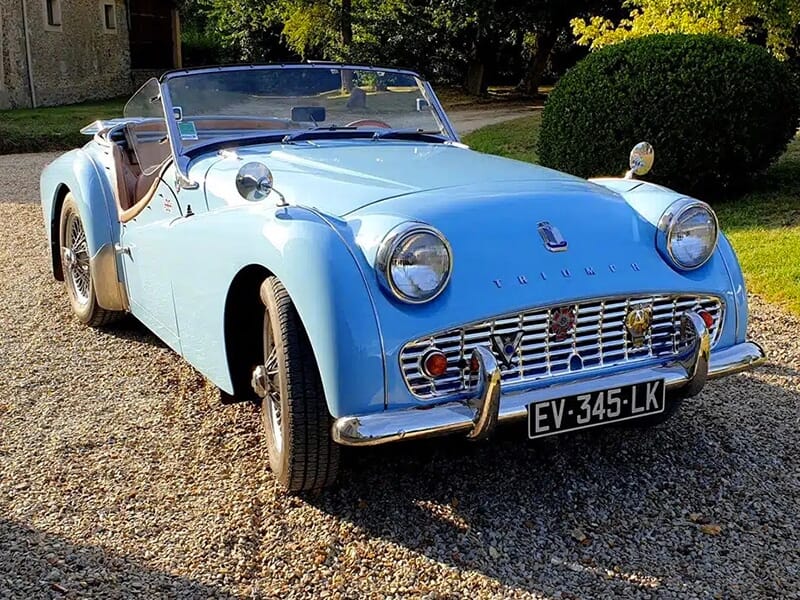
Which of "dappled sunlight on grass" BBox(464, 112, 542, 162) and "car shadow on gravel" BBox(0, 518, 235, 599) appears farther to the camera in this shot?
"dappled sunlight on grass" BBox(464, 112, 542, 162)

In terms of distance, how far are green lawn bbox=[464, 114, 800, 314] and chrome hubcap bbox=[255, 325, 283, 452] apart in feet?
11.8

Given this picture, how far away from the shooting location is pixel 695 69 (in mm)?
7875

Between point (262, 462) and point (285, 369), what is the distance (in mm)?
696

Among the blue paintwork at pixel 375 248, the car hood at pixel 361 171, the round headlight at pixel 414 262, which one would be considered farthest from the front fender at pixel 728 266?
the round headlight at pixel 414 262

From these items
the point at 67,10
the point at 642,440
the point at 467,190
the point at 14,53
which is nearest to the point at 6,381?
the point at 467,190

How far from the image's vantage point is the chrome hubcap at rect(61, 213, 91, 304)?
510 centimetres

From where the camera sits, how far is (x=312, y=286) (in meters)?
2.72

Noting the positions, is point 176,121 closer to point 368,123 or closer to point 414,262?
point 368,123

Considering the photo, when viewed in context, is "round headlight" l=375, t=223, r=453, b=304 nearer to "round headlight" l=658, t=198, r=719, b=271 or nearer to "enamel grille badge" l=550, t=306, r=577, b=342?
"enamel grille badge" l=550, t=306, r=577, b=342

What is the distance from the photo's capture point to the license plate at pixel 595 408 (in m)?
2.77

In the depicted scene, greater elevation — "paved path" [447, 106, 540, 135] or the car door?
the car door

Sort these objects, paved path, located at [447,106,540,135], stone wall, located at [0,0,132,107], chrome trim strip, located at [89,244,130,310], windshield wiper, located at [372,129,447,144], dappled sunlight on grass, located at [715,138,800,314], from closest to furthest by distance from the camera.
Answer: windshield wiper, located at [372,129,447,144]
chrome trim strip, located at [89,244,130,310]
dappled sunlight on grass, located at [715,138,800,314]
paved path, located at [447,106,540,135]
stone wall, located at [0,0,132,107]

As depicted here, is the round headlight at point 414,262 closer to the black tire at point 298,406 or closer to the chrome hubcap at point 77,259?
the black tire at point 298,406

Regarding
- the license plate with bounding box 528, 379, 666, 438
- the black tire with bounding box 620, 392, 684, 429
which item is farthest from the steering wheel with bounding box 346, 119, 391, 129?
the license plate with bounding box 528, 379, 666, 438
